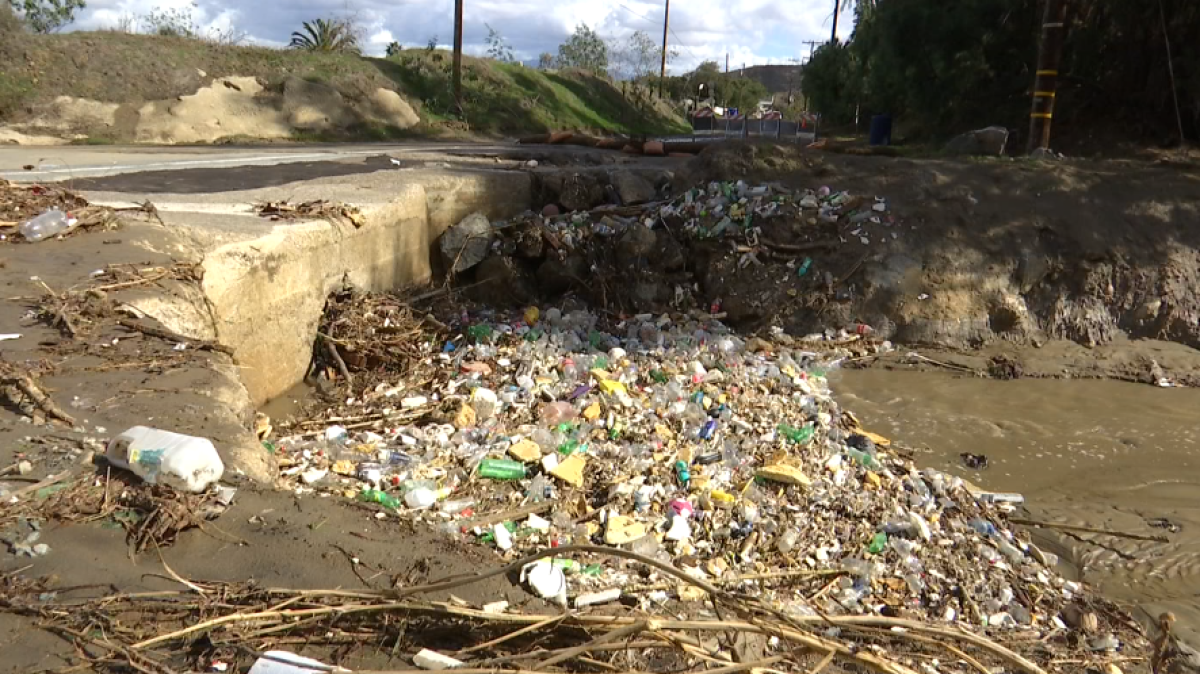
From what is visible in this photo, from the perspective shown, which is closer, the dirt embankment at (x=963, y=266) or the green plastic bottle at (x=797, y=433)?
the green plastic bottle at (x=797, y=433)

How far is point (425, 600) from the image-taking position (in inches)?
79.8

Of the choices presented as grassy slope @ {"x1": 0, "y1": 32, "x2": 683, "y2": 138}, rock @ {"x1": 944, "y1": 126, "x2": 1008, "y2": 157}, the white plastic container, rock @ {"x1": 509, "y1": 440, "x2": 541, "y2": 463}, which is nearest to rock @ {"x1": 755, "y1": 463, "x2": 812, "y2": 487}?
rock @ {"x1": 509, "y1": 440, "x2": 541, "y2": 463}

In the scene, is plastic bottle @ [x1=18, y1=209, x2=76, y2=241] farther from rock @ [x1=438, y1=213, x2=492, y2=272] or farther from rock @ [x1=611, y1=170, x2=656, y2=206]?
rock @ [x1=611, y1=170, x2=656, y2=206]

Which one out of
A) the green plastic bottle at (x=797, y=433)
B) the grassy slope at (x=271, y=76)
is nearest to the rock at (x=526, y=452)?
the green plastic bottle at (x=797, y=433)

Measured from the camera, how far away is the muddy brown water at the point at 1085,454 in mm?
3855

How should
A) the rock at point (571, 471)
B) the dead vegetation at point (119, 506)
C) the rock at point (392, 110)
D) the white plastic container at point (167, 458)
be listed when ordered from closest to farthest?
the dead vegetation at point (119, 506) < the white plastic container at point (167, 458) < the rock at point (571, 471) < the rock at point (392, 110)

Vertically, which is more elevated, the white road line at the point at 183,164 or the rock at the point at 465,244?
the white road line at the point at 183,164

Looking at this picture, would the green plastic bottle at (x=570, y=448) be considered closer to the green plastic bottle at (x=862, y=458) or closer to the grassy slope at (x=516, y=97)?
the green plastic bottle at (x=862, y=458)

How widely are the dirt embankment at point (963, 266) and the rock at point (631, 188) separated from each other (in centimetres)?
68

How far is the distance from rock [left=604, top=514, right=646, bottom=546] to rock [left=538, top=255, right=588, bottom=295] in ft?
13.4

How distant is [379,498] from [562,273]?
4151 mm

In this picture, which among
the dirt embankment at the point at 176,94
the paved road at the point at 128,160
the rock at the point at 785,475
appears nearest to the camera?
the rock at the point at 785,475

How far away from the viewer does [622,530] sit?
11.4ft

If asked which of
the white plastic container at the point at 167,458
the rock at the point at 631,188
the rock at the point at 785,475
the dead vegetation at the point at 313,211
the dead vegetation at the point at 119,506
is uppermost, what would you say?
the rock at the point at 631,188
